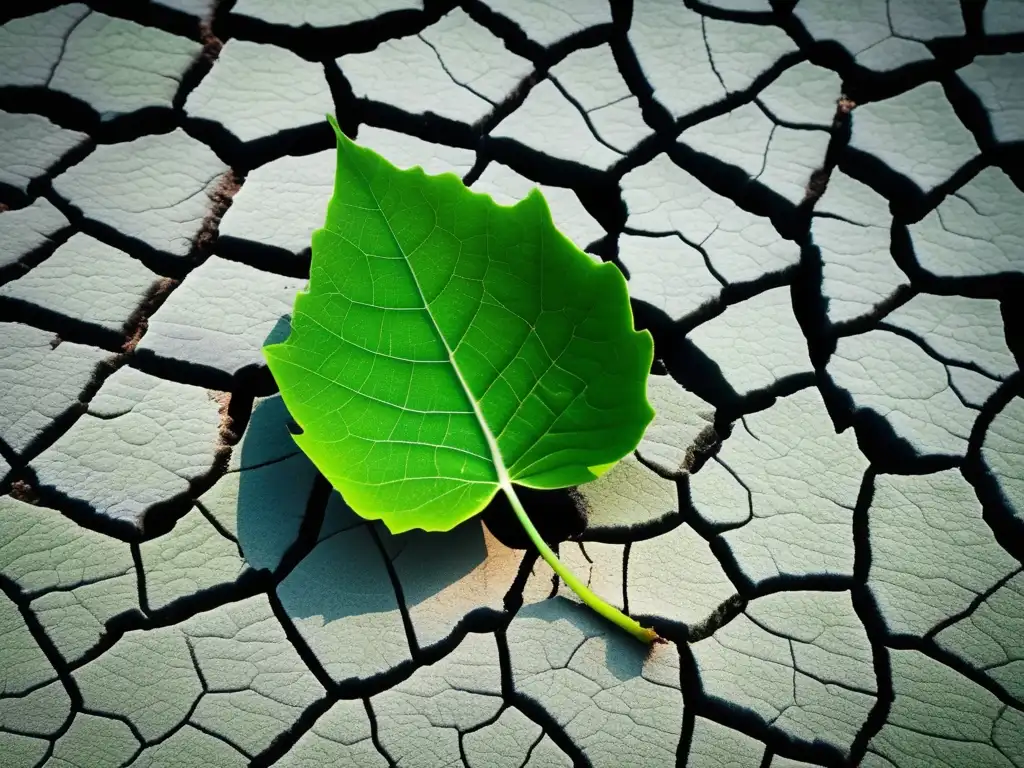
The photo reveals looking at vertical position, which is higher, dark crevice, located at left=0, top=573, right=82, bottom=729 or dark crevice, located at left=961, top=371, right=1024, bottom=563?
dark crevice, located at left=961, top=371, right=1024, bottom=563

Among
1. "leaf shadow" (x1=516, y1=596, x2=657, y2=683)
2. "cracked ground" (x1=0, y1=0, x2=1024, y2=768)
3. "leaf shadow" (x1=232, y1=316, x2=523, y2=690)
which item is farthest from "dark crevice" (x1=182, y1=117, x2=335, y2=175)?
"leaf shadow" (x1=516, y1=596, x2=657, y2=683)

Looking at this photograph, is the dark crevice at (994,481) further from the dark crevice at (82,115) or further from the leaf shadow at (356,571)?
the dark crevice at (82,115)

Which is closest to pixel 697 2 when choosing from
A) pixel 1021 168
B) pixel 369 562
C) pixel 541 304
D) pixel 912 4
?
pixel 912 4

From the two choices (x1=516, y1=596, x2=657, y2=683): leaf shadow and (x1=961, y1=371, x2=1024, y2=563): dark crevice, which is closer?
(x1=516, y1=596, x2=657, y2=683): leaf shadow

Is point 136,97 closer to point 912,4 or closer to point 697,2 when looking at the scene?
point 697,2

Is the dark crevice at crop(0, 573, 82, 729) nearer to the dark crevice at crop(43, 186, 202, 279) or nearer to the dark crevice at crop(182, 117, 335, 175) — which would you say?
the dark crevice at crop(43, 186, 202, 279)

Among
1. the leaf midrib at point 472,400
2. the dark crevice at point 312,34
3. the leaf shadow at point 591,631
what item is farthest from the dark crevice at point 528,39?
the leaf shadow at point 591,631

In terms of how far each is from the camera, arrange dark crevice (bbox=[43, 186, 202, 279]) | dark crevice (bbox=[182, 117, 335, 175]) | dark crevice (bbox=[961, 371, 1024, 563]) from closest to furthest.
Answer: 1. dark crevice (bbox=[961, 371, 1024, 563])
2. dark crevice (bbox=[43, 186, 202, 279])
3. dark crevice (bbox=[182, 117, 335, 175])
